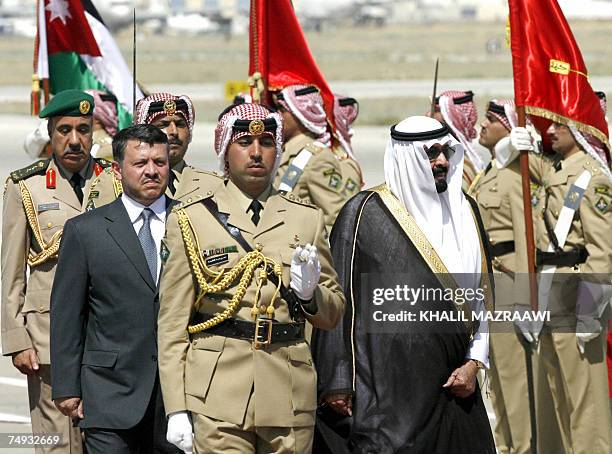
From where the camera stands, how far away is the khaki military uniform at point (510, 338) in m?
8.90

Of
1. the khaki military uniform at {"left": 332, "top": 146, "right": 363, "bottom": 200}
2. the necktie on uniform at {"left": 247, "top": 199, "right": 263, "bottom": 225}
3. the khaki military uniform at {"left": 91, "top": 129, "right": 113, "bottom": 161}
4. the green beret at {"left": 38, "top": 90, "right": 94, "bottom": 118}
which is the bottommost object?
the khaki military uniform at {"left": 332, "top": 146, "right": 363, "bottom": 200}

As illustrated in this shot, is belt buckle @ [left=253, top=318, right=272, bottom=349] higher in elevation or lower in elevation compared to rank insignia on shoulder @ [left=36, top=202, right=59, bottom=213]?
lower

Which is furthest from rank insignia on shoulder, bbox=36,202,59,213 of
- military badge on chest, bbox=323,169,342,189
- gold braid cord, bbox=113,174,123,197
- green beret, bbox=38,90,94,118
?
military badge on chest, bbox=323,169,342,189

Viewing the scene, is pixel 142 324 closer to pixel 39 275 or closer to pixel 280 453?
pixel 280 453

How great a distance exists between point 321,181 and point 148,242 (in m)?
3.57

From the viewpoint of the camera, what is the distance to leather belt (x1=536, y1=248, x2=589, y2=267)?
27.3 feet

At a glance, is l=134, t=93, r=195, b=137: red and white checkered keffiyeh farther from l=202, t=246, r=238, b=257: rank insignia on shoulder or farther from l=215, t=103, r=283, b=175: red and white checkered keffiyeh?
l=202, t=246, r=238, b=257: rank insignia on shoulder

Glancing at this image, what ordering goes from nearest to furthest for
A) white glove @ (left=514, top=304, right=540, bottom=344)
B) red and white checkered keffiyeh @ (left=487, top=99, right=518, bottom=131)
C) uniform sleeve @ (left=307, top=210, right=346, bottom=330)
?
1. uniform sleeve @ (left=307, top=210, right=346, bottom=330)
2. white glove @ (left=514, top=304, right=540, bottom=344)
3. red and white checkered keffiyeh @ (left=487, top=99, right=518, bottom=131)

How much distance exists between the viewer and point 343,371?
613cm

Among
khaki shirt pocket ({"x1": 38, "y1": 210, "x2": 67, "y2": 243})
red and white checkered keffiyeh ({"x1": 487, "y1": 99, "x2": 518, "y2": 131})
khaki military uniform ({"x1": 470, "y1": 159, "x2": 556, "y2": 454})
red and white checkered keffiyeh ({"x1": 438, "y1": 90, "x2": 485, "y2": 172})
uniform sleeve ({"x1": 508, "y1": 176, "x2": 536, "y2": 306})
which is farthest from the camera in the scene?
red and white checkered keffiyeh ({"x1": 438, "y1": 90, "x2": 485, "y2": 172})

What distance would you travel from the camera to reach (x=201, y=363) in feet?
18.3

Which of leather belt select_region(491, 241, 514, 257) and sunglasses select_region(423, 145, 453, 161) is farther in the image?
leather belt select_region(491, 241, 514, 257)

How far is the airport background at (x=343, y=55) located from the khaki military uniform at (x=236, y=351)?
140 inches

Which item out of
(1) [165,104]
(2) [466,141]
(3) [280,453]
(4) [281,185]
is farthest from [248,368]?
(2) [466,141]
